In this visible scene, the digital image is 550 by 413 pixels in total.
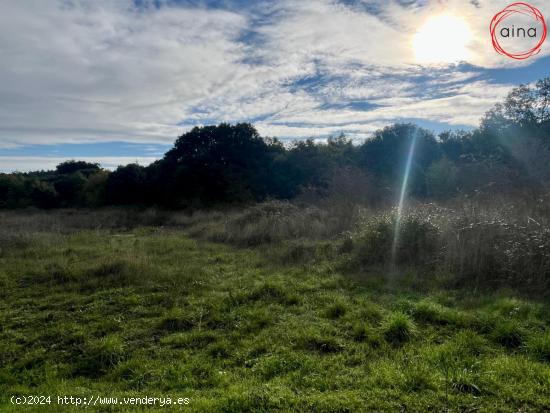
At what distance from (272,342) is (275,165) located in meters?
23.2

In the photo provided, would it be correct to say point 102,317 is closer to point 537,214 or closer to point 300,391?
point 300,391

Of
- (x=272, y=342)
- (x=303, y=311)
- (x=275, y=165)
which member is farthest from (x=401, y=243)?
(x=275, y=165)

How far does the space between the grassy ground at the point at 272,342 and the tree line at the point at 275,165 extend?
12699mm

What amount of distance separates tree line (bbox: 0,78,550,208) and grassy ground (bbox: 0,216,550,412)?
12.7 meters

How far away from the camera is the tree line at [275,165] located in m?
19.8

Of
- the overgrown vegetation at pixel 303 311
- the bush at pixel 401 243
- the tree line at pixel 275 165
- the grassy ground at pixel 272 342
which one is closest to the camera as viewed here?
the grassy ground at pixel 272 342

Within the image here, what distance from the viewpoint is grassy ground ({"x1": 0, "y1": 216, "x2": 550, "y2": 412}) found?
301 centimetres

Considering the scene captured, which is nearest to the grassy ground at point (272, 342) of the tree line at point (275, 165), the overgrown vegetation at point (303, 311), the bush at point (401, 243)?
the overgrown vegetation at point (303, 311)

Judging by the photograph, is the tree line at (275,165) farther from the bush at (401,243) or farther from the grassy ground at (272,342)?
the grassy ground at (272,342)

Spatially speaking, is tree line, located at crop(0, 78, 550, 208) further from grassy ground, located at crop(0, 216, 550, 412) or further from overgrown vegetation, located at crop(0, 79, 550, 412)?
grassy ground, located at crop(0, 216, 550, 412)

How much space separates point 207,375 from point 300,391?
973 millimetres

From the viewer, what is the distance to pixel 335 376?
3.33 meters

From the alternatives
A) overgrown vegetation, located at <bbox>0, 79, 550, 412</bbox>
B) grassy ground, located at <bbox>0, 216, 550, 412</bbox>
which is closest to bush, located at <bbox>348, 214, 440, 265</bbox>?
overgrown vegetation, located at <bbox>0, 79, 550, 412</bbox>

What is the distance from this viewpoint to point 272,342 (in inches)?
165
